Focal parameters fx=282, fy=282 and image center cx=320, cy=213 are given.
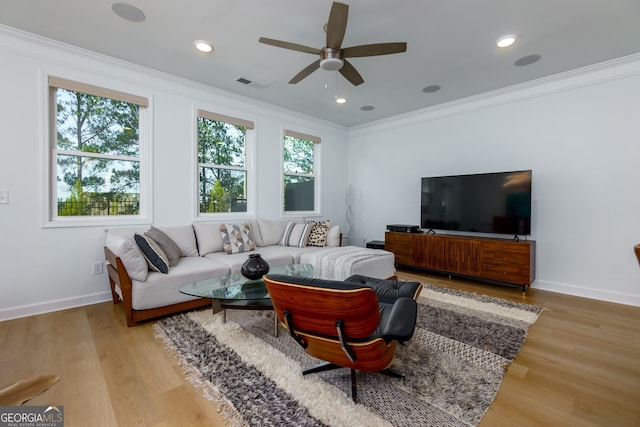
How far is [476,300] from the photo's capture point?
128 inches

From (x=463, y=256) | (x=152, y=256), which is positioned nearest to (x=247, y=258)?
(x=152, y=256)

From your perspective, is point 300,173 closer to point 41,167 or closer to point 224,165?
point 224,165

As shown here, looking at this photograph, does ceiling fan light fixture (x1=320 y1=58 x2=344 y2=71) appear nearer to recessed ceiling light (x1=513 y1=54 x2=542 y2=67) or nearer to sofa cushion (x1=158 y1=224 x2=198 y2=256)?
recessed ceiling light (x1=513 y1=54 x2=542 y2=67)

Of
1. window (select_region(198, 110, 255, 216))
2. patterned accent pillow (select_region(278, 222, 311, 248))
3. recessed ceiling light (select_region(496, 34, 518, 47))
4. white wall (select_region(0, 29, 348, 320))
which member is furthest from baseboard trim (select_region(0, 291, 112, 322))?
recessed ceiling light (select_region(496, 34, 518, 47))

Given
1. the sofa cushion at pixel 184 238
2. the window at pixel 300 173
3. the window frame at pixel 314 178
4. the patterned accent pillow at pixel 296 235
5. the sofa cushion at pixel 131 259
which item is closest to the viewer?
the sofa cushion at pixel 131 259

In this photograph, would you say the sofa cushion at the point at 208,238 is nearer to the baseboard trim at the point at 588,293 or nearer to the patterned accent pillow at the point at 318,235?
the patterned accent pillow at the point at 318,235

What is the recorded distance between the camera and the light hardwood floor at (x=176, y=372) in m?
1.51

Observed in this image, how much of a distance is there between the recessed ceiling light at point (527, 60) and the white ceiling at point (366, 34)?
0.16 feet

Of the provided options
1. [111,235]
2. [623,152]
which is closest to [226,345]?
[111,235]

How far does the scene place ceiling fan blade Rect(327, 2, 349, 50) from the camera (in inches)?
73.7

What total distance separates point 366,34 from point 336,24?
0.79 meters

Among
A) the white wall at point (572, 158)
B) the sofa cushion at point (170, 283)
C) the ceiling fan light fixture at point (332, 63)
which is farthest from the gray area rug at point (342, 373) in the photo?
the ceiling fan light fixture at point (332, 63)

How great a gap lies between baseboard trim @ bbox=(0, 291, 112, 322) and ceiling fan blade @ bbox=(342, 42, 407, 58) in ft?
11.8

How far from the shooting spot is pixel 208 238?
145 inches
